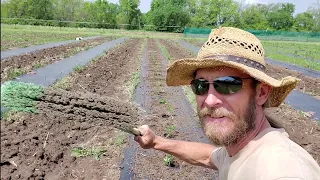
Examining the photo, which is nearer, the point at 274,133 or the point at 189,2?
the point at 274,133

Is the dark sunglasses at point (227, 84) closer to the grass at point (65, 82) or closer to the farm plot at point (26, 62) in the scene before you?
the farm plot at point (26, 62)

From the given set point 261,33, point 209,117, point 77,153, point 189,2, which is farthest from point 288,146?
point 189,2

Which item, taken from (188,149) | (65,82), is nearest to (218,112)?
(188,149)

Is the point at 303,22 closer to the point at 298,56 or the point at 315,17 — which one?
the point at 315,17

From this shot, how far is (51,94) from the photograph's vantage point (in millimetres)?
1563

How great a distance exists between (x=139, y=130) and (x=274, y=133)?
98 centimetres

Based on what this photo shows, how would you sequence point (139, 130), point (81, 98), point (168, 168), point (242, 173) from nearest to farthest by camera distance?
point (242, 173), point (81, 98), point (139, 130), point (168, 168)

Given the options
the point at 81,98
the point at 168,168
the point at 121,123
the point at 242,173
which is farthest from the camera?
the point at 168,168

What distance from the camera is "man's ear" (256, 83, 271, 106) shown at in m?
1.93

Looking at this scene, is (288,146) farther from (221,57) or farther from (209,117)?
(221,57)

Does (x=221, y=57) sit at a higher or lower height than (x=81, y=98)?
higher

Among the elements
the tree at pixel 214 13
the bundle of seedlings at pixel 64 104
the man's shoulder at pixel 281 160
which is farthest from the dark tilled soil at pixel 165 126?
the tree at pixel 214 13

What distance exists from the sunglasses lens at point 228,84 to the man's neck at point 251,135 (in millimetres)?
230

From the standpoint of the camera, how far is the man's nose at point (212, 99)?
1896 millimetres
